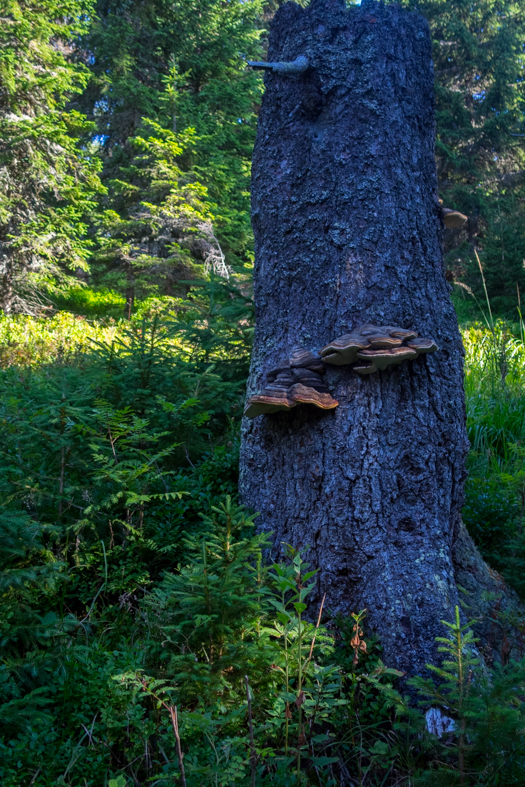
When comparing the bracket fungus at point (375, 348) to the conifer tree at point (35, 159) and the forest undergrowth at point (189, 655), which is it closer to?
the forest undergrowth at point (189, 655)

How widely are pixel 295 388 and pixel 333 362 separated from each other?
0.80 ft

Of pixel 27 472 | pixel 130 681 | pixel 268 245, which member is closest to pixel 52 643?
pixel 130 681

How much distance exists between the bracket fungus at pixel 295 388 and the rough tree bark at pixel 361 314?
0.09 meters

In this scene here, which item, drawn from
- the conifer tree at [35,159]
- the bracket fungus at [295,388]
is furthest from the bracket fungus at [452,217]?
the conifer tree at [35,159]

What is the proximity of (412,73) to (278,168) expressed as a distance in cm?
94

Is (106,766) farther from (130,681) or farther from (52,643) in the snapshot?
(52,643)

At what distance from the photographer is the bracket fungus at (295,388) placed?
7.97 ft

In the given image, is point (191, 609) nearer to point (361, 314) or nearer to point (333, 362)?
point (333, 362)

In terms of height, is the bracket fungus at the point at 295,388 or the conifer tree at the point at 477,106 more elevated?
the conifer tree at the point at 477,106

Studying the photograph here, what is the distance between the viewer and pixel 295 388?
8.19ft

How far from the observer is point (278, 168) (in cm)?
298

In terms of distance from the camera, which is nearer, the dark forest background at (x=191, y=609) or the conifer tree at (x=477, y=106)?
the dark forest background at (x=191, y=609)

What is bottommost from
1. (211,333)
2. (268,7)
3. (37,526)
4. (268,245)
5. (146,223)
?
(37,526)

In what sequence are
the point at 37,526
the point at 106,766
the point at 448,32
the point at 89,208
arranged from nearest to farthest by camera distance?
the point at 106,766 < the point at 37,526 < the point at 89,208 < the point at 448,32
